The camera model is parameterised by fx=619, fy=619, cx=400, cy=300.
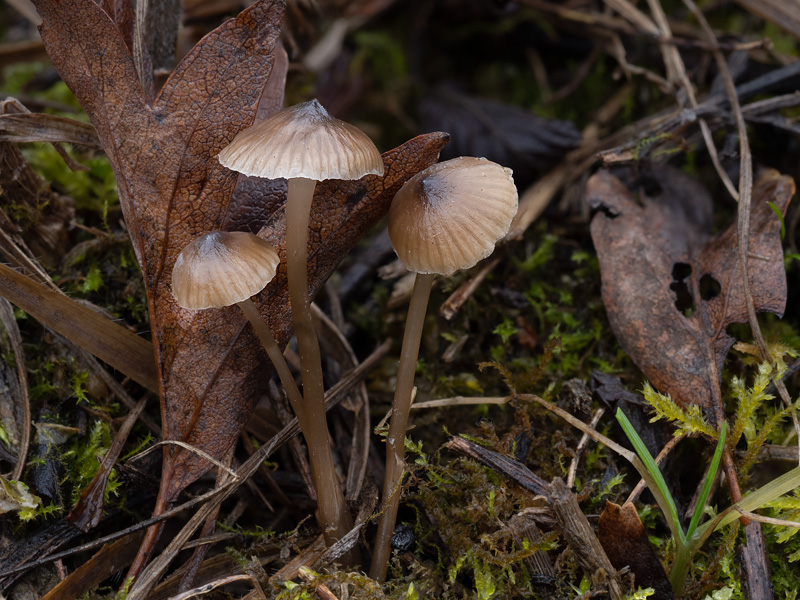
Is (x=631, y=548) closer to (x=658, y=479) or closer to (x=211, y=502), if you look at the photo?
(x=658, y=479)

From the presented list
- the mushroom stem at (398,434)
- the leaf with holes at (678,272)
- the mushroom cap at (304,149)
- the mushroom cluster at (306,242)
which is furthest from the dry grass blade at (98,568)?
the leaf with holes at (678,272)

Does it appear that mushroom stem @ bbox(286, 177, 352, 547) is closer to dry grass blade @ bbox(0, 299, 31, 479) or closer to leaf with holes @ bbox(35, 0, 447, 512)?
leaf with holes @ bbox(35, 0, 447, 512)

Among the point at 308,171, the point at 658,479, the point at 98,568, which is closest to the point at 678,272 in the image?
the point at 658,479

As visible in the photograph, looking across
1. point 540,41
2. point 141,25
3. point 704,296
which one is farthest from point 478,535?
point 540,41

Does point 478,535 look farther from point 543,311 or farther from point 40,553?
point 40,553

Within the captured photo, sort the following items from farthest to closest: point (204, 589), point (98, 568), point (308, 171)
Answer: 1. point (98, 568)
2. point (204, 589)
3. point (308, 171)

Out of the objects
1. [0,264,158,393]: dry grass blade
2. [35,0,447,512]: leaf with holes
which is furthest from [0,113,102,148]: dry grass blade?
[0,264,158,393]: dry grass blade
